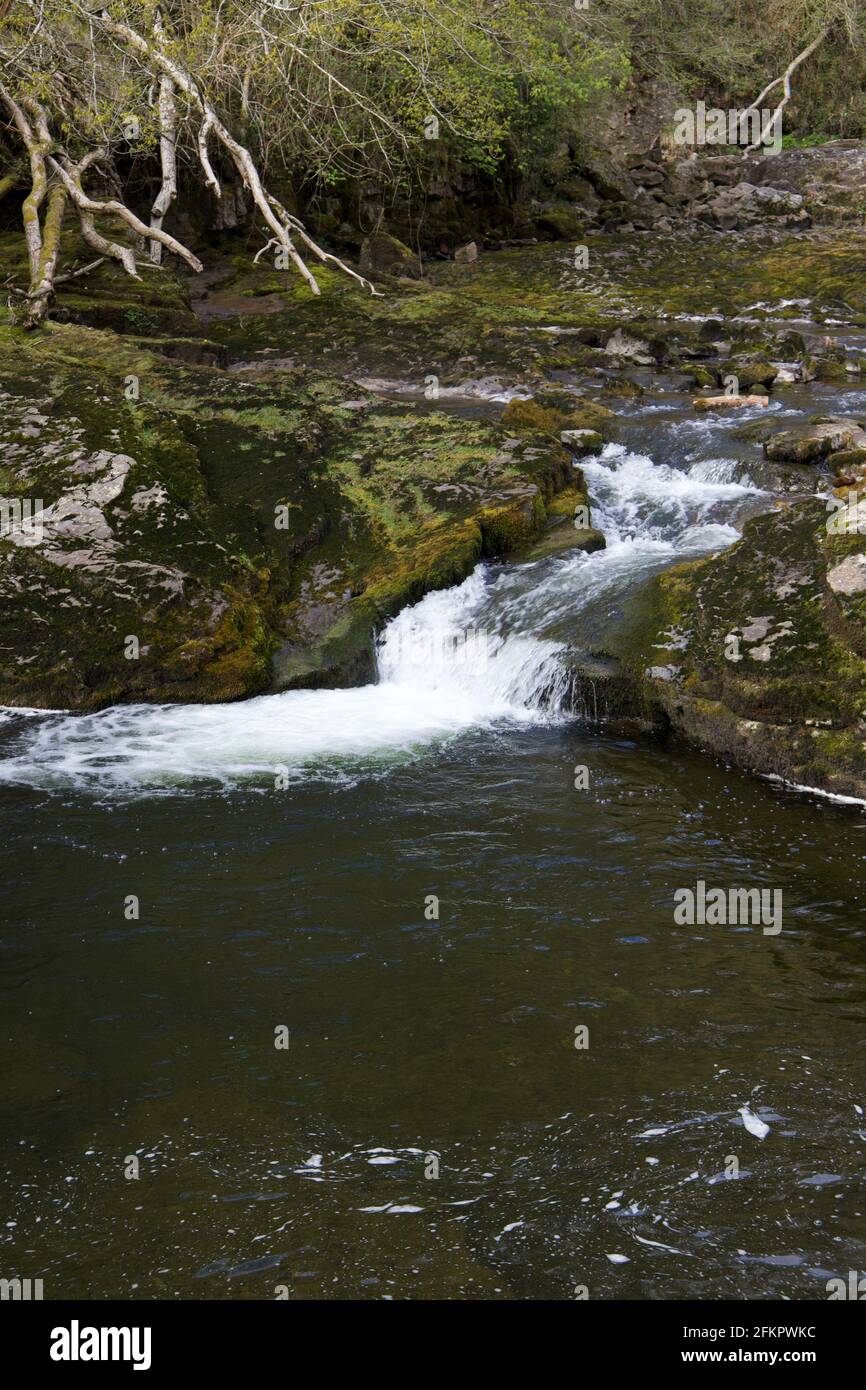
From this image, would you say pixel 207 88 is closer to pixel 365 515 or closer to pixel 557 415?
pixel 557 415

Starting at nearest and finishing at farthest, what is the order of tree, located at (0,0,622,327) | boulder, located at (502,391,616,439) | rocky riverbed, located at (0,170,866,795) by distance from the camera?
rocky riverbed, located at (0,170,866,795) → boulder, located at (502,391,616,439) → tree, located at (0,0,622,327)

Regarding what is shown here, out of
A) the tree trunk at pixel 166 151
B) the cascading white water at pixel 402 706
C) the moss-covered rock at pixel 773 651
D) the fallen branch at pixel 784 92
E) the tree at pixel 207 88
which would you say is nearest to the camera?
the moss-covered rock at pixel 773 651

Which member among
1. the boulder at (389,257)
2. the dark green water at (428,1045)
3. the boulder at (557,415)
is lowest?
the dark green water at (428,1045)

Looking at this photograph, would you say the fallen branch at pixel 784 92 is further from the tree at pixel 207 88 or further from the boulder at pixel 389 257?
the boulder at pixel 389 257

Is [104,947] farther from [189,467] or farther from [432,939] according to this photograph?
[189,467]

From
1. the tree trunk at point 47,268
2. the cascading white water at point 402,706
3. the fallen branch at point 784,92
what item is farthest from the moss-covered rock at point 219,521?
the fallen branch at point 784,92

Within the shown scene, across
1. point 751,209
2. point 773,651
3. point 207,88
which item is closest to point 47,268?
point 207,88

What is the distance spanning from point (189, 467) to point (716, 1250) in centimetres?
882

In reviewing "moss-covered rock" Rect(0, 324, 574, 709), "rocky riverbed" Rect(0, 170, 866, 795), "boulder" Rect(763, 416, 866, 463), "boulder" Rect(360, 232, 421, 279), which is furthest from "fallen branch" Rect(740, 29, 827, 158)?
"moss-covered rock" Rect(0, 324, 574, 709)

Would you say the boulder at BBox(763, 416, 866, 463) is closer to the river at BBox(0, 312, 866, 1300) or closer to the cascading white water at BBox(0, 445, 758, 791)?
the cascading white water at BBox(0, 445, 758, 791)

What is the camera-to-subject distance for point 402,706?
9.68 meters

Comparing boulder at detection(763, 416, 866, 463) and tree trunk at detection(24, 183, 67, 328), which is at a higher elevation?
tree trunk at detection(24, 183, 67, 328)

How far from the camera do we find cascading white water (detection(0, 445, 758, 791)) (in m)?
8.30

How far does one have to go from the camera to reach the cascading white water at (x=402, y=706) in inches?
327
